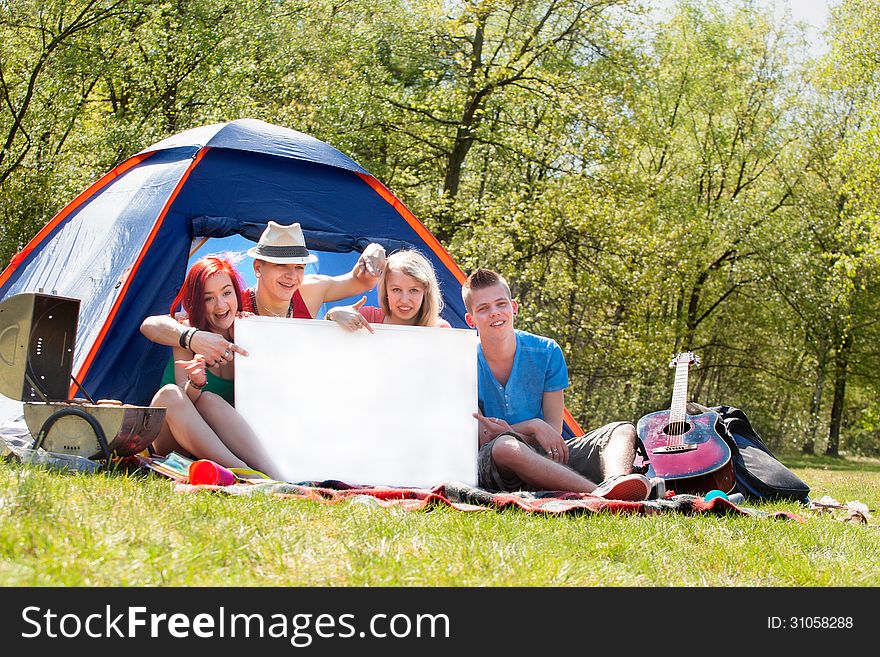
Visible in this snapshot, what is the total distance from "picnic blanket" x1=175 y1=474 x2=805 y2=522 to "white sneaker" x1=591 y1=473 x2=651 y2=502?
0.22 ft

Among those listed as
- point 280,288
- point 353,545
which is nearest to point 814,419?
point 280,288

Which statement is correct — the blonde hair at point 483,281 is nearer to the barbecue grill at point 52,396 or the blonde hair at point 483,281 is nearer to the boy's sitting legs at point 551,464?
the boy's sitting legs at point 551,464

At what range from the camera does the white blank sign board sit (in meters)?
3.85

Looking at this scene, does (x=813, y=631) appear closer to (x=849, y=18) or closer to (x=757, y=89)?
(x=849, y=18)

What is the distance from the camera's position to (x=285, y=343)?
12.9 ft

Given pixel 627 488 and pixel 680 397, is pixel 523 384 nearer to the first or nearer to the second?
pixel 627 488

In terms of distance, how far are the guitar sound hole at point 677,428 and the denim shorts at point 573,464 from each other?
0.99m

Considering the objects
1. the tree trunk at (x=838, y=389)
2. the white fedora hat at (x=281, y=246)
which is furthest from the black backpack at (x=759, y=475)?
the tree trunk at (x=838, y=389)

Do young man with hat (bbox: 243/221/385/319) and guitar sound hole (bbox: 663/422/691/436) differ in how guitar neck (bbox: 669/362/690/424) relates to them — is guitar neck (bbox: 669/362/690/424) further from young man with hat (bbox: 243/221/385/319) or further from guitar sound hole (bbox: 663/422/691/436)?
young man with hat (bbox: 243/221/385/319)

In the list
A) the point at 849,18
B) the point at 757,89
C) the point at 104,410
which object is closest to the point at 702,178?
the point at 757,89

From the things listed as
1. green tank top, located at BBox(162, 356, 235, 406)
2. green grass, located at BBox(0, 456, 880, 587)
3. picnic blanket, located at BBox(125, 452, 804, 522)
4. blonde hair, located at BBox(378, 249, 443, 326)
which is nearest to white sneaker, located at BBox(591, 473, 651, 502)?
picnic blanket, located at BBox(125, 452, 804, 522)

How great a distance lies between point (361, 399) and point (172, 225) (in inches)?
70.7

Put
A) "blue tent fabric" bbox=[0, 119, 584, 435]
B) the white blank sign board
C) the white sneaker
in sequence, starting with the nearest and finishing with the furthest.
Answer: the white sneaker, the white blank sign board, "blue tent fabric" bbox=[0, 119, 584, 435]

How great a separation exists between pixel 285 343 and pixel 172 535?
5.40 feet
